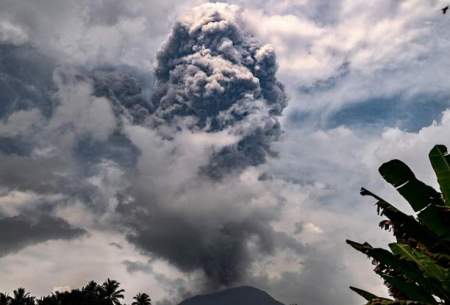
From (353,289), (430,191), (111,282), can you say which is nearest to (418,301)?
(353,289)

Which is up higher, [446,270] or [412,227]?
[412,227]

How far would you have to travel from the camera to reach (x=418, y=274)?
23.2 ft

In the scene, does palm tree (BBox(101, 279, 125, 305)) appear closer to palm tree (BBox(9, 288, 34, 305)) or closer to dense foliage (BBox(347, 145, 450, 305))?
palm tree (BBox(9, 288, 34, 305))

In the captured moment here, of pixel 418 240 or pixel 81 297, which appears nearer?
pixel 418 240

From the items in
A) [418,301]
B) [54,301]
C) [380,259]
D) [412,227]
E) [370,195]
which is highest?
[54,301]

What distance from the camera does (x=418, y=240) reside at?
8078 millimetres

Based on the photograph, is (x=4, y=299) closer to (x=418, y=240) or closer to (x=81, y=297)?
(x=81, y=297)

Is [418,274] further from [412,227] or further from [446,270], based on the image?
[412,227]

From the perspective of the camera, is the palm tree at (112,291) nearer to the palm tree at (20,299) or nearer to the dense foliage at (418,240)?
the palm tree at (20,299)

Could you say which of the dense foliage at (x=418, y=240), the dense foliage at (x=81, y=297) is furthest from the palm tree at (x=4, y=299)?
the dense foliage at (x=418, y=240)

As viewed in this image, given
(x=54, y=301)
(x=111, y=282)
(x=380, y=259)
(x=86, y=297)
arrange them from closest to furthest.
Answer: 1. (x=380, y=259)
2. (x=54, y=301)
3. (x=86, y=297)
4. (x=111, y=282)

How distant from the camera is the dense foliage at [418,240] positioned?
A: 22.7 ft

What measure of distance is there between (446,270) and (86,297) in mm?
59689

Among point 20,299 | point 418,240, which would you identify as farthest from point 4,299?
point 418,240
